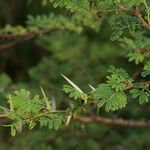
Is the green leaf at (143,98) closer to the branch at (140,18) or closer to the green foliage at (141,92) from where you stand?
the green foliage at (141,92)

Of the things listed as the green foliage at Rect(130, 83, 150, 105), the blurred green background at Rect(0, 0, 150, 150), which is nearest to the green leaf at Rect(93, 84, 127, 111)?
the green foliage at Rect(130, 83, 150, 105)

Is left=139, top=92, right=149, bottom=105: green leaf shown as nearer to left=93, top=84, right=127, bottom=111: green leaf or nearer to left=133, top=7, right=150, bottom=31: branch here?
left=93, top=84, right=127, bottom=111: green leaf

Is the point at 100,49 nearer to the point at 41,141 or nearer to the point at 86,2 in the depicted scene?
the point at 41,141

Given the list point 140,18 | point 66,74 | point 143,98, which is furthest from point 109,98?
point 66,74

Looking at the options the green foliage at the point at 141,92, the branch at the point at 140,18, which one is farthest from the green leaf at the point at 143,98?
the branch at the point at 140,18

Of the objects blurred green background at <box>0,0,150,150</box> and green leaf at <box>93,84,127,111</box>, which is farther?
blurred green background at <box>0,0,150,150</box>

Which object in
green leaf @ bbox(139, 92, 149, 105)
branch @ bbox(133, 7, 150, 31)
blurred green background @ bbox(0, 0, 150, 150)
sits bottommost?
blurred green background @ bbox(0, 0, 150, 150)

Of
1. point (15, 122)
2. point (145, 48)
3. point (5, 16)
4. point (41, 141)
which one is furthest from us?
point (5, 16)

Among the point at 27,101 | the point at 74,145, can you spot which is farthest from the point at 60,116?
the point at 74,145
